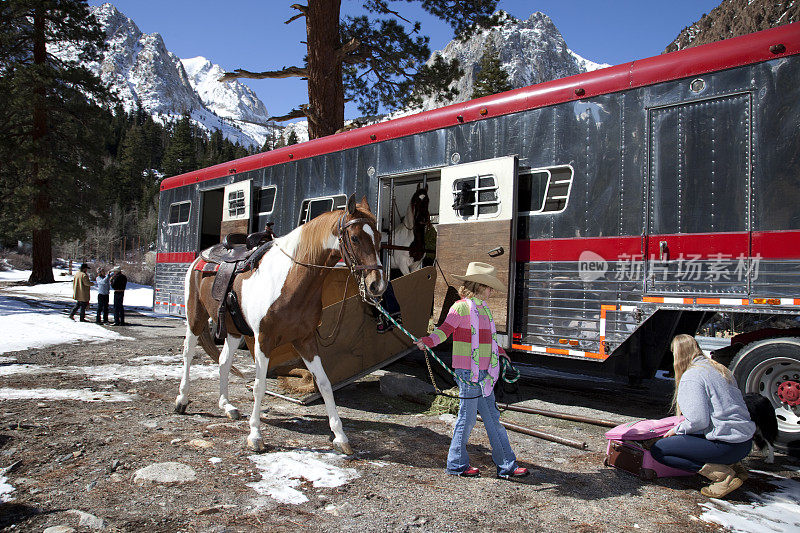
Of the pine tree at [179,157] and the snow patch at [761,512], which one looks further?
the pine tree at [179,157]

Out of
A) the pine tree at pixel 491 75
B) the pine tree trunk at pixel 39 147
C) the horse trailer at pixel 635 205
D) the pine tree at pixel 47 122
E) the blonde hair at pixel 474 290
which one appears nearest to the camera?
the blonde hair at pixel 474 290

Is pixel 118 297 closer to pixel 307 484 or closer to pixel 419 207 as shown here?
pixel 419 207

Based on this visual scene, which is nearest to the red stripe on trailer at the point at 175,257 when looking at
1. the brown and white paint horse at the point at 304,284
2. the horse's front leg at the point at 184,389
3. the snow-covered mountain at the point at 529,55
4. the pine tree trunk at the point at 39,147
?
the horse's front leg at the point at 184,389

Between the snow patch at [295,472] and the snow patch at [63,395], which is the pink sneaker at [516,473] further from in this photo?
the snow patch at [63,395]

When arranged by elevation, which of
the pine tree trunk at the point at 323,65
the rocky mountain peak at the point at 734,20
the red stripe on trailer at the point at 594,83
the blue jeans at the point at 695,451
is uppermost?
the rocky mountain peak at the point at 734,20

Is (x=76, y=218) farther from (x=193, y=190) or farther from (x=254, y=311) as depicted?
(x=254, y=311)

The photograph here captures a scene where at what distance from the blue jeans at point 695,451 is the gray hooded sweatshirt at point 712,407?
0.17 feet

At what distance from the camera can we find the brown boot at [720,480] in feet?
12.0

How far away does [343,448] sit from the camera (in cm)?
435

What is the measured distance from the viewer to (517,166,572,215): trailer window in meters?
5.93

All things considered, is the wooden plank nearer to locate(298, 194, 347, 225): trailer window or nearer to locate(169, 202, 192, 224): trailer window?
locate(298, 194, 347, 225): trailer window

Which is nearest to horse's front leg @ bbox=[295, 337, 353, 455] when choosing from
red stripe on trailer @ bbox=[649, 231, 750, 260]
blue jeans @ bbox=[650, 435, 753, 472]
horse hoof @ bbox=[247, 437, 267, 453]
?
horse hoof @ bbox=[247, 437, 267, 453]

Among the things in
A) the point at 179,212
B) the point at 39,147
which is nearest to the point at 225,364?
the point at 179,212

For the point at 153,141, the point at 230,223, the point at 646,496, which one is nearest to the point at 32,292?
the point at 230,223
